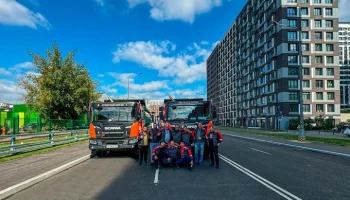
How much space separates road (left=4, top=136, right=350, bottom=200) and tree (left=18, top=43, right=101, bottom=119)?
21.8 m

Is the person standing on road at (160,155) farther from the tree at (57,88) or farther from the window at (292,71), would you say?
the window at (292,71)

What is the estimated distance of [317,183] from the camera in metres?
7.55

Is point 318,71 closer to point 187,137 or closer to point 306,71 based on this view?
point 306,71

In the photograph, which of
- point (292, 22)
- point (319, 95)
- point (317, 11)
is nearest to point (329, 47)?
point (317, 11)

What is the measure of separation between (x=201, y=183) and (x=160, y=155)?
300cm

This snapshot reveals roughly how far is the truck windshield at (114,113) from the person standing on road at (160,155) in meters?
3.46

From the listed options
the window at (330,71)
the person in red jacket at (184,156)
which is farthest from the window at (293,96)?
the person in red jacket at (184,156)

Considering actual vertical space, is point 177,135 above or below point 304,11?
below

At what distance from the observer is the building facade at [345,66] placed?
472ft

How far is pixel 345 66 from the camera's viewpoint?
145250 mm

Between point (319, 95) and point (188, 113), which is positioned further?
point (319, 95)

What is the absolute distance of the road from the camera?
646 centimetres

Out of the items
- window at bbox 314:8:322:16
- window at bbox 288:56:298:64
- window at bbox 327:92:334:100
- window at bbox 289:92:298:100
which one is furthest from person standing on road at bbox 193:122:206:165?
window at bbox 314:8:322:16

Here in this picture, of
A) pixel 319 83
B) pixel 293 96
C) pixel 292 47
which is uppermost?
pixel 292 47
